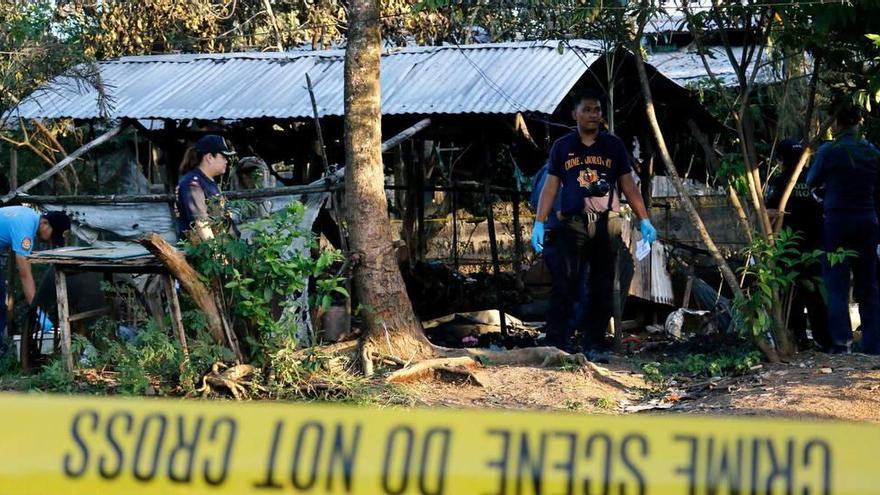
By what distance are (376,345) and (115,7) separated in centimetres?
938

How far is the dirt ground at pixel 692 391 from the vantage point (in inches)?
234

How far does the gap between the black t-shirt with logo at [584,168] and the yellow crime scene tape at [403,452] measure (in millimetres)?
5714

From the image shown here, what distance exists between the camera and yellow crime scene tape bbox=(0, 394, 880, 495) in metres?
1.88

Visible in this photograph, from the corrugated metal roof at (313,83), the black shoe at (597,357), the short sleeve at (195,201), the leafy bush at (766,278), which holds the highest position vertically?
the corrugated metal roof at (313,83)

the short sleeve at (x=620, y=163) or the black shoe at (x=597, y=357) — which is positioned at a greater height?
the short sleeve at (x=620, y=163)

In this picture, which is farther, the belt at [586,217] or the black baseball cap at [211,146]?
the belt at [586,217]

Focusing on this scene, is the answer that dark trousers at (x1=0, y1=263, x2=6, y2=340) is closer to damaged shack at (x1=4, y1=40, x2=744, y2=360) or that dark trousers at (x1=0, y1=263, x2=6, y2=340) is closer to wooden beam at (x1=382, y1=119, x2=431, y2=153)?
damaged shack at (x1=4, y1=40, x2=744, y2=360)

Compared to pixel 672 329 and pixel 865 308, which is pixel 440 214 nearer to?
pixel 672 329

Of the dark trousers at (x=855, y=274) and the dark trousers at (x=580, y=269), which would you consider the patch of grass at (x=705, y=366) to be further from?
the dark trousers at (x=855, y=274)

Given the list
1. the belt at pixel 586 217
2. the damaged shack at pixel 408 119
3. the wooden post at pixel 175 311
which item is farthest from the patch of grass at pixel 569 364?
the damaged shack at pixel 408 119

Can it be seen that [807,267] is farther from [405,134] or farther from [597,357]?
[405,134]

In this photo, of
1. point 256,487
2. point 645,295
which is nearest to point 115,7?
point 645,295

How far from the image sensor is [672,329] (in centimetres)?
1095

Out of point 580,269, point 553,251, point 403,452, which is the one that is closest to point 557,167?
point 553,251
